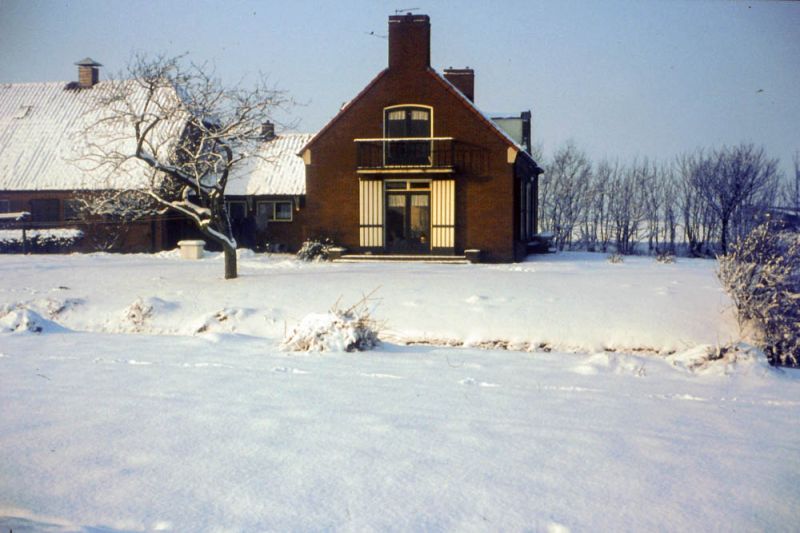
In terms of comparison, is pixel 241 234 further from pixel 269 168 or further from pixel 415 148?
pixel 415 148

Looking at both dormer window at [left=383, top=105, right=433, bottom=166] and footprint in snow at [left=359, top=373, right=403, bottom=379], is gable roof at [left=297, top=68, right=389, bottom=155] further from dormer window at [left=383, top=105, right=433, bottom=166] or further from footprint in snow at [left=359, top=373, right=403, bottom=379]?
footprint in snow at [left=359, top=373, right=403, bottom=379]

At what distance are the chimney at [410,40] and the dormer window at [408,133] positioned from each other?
58.6 inches

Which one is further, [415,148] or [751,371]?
[415,148]

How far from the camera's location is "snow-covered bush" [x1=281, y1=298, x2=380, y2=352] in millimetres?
9195

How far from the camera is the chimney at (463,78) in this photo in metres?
25.8

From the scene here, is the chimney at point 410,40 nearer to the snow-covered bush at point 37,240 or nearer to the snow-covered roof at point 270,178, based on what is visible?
the snow-covered roof at point 270,178

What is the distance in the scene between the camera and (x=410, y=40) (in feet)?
69.2

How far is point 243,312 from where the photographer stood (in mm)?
12109

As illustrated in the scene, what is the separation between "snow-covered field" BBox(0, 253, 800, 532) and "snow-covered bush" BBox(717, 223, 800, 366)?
630mm

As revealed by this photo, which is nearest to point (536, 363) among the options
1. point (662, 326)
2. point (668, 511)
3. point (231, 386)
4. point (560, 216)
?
point (662, 326)

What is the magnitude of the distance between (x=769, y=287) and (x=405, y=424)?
7958mm

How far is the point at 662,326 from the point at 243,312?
764 centimetres

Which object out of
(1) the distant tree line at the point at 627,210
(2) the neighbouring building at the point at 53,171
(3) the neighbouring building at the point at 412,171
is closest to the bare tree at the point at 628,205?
(1) the distant tree line at the point at 627,210

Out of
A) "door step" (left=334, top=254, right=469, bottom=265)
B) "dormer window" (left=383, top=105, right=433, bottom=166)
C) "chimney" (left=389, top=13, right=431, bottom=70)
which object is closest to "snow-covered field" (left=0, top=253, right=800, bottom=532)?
"door step" (left=334, top=254, right=469, bottom=265)
